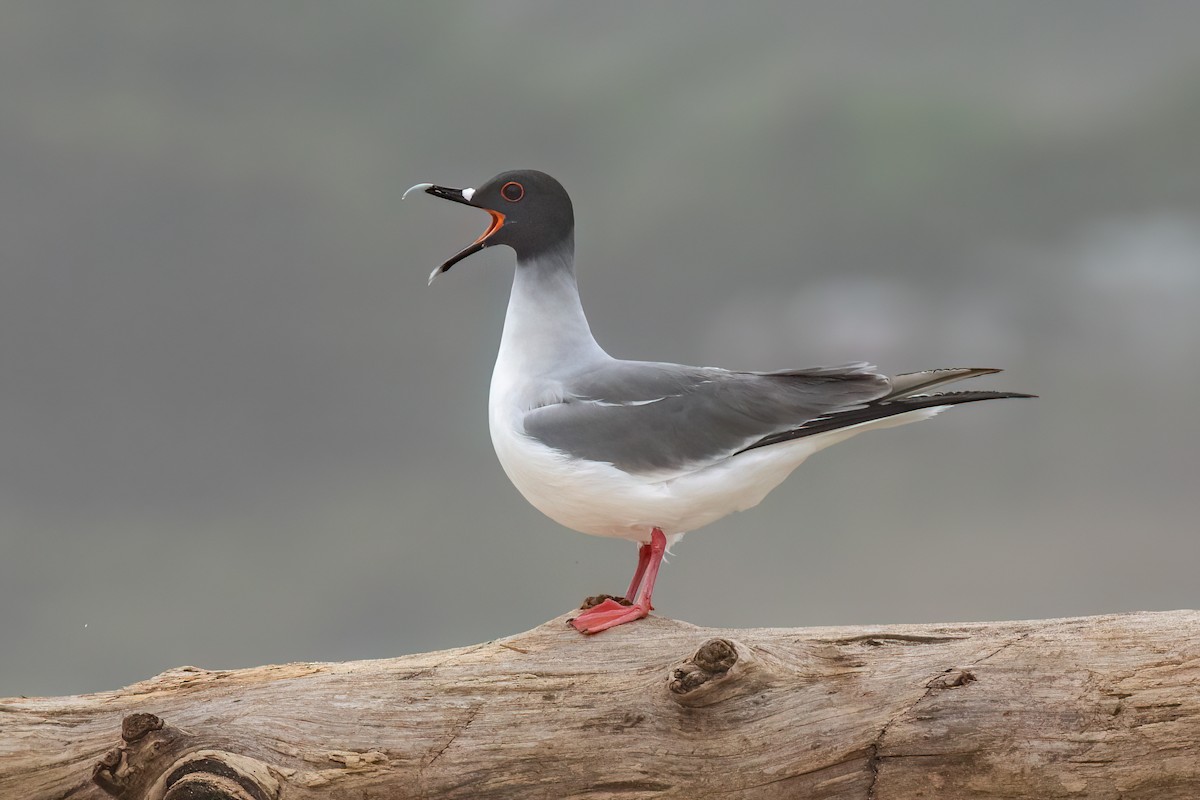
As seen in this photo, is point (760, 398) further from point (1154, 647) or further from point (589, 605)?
point (1154, 647)

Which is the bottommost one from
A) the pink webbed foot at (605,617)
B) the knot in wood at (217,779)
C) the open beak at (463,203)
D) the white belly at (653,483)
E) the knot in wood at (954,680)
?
the knot in wood at (217,779)

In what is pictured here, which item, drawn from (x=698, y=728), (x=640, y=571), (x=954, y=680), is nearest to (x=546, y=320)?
(x=640, y=571)

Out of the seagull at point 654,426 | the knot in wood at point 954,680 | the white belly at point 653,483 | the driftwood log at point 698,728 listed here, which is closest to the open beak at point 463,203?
the seagull at point 654,426

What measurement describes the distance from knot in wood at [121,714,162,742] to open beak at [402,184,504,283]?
162 centimetres

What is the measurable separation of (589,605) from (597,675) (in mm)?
423

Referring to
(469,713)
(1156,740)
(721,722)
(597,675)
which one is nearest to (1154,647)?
(1156,740)

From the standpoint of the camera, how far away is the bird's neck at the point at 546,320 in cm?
386

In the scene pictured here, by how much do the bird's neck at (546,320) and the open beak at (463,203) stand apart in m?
0.14

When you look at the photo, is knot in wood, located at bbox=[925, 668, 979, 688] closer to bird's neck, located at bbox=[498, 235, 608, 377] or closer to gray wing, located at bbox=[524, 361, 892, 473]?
gray wing, located at bbox=[524, 361, 892, 473]

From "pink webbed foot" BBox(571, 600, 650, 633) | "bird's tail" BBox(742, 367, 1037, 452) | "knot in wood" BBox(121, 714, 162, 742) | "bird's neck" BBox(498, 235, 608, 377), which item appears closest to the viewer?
"knot in wood" BBox(121, 714, 162, 742)

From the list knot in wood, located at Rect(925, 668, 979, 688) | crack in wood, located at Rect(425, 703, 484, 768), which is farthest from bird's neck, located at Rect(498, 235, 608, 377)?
knot in wood, located at Rect(925, 668, 979, 688)

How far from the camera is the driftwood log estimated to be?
3.20 metres

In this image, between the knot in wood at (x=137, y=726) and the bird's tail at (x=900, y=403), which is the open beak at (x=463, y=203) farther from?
the knot in wood at (x=137, y=726)

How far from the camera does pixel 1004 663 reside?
338 cm
